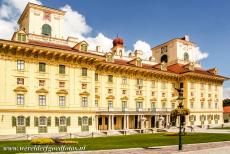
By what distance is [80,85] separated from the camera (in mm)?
45875

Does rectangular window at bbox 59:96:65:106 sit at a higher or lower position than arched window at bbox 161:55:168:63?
lower

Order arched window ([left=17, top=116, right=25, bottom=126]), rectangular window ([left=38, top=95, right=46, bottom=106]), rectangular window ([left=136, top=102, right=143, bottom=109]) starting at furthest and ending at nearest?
1. rectangular window ([left=136, top=102, right=143, bottom=109])
2. rectangular window ([left=38, top=95, right=46, bottom=106])
3. arched window ([left=17, top=116, right=25, bottom=126])

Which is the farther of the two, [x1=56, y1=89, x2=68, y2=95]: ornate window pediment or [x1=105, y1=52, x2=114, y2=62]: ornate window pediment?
[x1=105, y1=52, x2=114, y2=62]: ornate window pediment

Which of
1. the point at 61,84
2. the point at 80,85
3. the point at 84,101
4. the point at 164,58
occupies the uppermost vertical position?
the point at 164,58

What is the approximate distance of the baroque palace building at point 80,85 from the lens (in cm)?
4016

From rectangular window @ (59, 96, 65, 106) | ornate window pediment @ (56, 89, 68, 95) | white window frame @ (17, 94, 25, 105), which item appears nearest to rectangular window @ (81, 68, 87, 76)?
ornate window pediment @ (56, 89, 68, 95)

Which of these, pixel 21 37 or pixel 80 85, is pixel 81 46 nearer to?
pixel 80 85

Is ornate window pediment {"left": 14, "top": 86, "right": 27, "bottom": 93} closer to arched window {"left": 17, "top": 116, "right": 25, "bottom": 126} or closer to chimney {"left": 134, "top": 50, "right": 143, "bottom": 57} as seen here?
arched window {"left": 17, "top": 116, "right": 25, "bottom": 126}

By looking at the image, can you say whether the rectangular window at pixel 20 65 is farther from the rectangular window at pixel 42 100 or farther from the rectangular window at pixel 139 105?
the rectangular window at pixel 139 105

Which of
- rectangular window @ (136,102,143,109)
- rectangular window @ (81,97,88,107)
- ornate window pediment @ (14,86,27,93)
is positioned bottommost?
rectangular window @ (136,102,143,109)

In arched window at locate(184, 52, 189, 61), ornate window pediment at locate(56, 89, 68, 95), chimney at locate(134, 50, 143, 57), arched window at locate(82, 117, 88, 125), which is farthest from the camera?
arched window at locate(184, 52, 189, 61)

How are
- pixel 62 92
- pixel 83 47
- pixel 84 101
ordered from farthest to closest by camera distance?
pixel 83 47
pixel 84 101
pixel 62 92

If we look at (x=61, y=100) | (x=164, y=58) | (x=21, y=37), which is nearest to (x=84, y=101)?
(x=61, y=100)

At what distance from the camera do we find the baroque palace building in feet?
132
